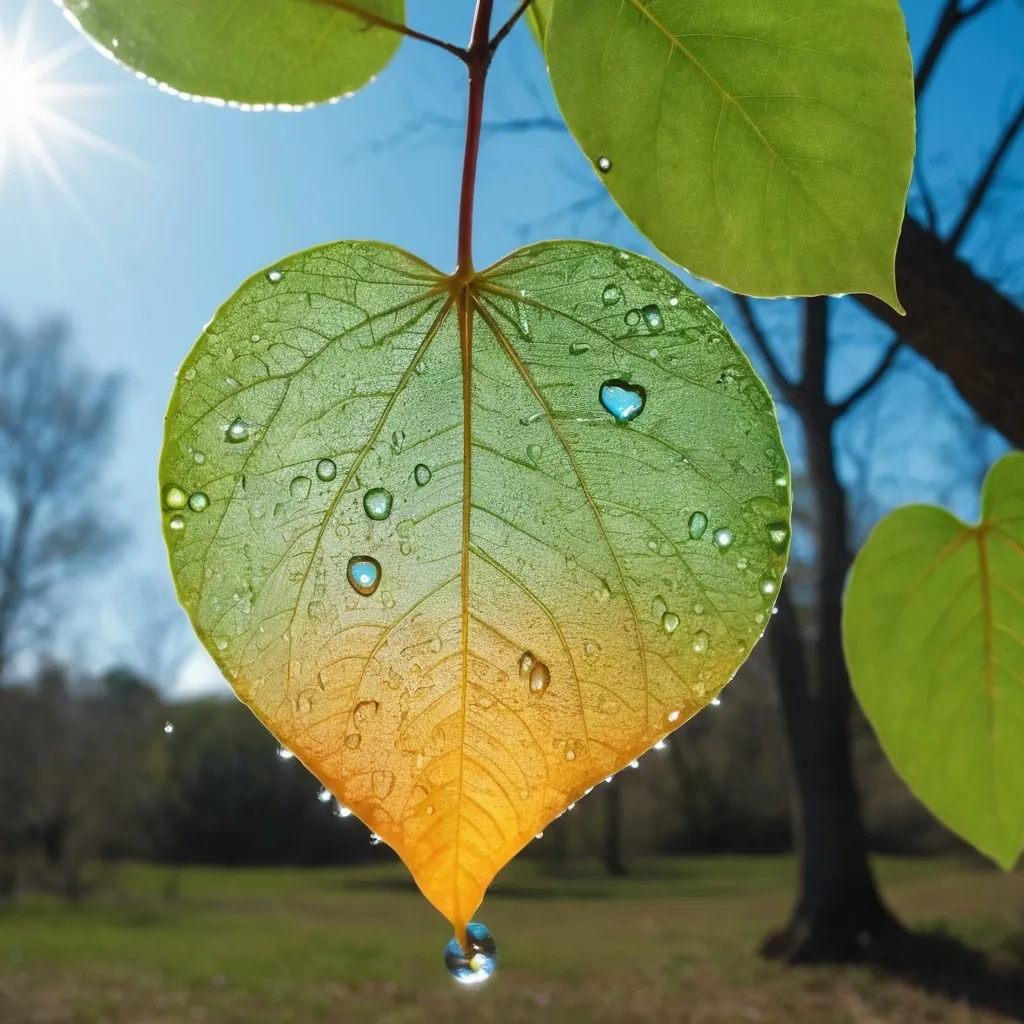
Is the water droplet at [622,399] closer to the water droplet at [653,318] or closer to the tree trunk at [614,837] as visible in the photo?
the water droplet at [653,318]

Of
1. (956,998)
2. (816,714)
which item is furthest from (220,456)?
(956,998)

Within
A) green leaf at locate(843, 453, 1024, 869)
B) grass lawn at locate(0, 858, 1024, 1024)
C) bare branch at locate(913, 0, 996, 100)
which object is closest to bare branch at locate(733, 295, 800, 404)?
bare branch at locate(913, 0, 996, 100)

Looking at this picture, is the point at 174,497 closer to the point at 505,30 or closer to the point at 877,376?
the point at 505,30

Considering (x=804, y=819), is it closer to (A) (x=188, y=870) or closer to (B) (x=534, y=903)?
(B) (x=534, y=903)

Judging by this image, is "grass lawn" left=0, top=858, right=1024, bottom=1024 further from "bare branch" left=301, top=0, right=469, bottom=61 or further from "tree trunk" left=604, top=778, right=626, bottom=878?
"bare branch" left=301, top=0, right=469, bottom=61

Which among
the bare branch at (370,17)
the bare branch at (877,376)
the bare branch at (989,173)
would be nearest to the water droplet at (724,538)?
the bare branch at (370,17)

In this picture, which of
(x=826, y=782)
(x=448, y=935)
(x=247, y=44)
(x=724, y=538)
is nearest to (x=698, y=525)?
(x=724, y=538)
